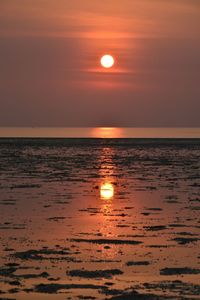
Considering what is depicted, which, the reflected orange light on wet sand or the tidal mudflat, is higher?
the reflected orange light on wet sand

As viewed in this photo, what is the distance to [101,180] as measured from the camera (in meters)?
40.9

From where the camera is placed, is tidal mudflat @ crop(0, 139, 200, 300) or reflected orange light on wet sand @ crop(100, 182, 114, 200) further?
reflected orange light on wet sand @ crop(100, 182, 114, 200)

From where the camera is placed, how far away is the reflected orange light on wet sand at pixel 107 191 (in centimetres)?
3074

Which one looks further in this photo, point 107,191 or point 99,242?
point 107,191

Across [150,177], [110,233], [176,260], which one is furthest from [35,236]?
[150,177]

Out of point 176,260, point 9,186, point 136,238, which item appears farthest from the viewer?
point 9,186

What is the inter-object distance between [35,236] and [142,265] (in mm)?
4444

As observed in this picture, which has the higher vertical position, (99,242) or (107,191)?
(107,191)

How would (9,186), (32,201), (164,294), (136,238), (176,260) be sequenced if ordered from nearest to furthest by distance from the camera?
(164,294)
(176,260)
(136,238)
(32,201)
(9,186)

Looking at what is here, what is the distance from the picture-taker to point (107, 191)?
3356 cm

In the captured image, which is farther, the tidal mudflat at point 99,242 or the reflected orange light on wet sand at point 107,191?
the reflected orange light on wet sand at point 107,191

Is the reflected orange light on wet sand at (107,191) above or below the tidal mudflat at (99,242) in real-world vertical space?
above

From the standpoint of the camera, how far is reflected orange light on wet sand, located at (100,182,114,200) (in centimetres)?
3074

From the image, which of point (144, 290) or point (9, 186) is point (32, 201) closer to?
point (9, 186)
